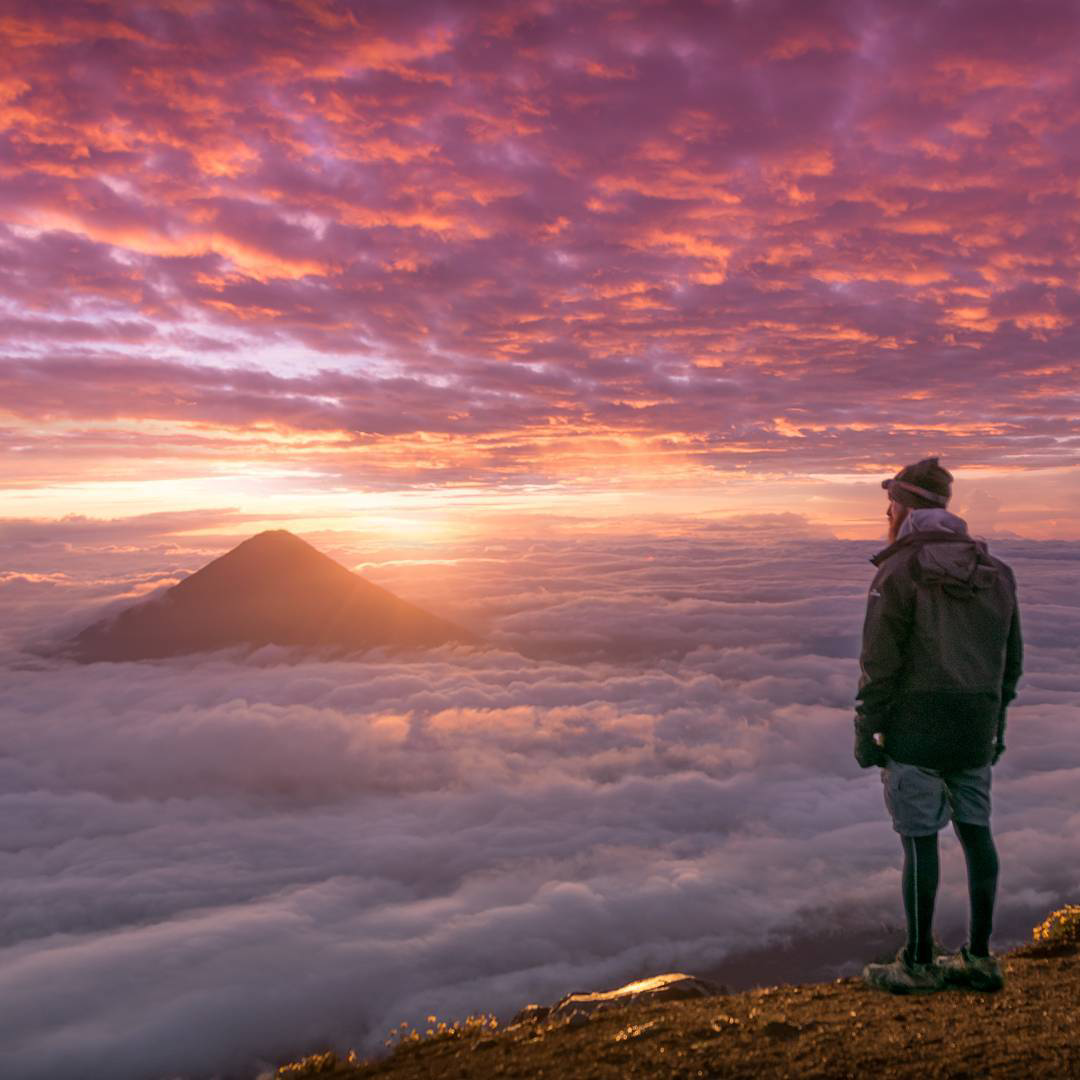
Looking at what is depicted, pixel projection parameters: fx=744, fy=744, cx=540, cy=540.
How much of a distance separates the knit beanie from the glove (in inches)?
63.4

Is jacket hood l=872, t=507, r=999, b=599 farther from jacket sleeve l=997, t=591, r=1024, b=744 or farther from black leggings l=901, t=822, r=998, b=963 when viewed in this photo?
black leggings l=901, t=822, r=998, b=963

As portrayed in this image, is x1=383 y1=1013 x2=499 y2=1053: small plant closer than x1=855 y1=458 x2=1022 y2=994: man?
No

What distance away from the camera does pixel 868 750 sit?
5016 mm

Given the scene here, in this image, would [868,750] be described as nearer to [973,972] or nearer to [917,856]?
[917,856]

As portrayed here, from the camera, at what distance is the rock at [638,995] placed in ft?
22.8

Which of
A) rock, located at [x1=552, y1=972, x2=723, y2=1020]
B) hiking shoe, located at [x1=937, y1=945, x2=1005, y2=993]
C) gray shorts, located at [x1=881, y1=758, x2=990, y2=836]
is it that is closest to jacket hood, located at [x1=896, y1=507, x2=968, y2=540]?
gray shorts, located at [x1=881, y1=758, x2=990, y2=836]

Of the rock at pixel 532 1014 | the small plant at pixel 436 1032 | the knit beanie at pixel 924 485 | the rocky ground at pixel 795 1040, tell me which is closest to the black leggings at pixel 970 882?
the rocky ground at pixel 795 1040

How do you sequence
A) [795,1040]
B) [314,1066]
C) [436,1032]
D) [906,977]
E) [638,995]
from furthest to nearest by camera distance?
1. [638,995]
2. [436,1032]
3. [314,1066]
4. [906,977]
5. [795,1040]

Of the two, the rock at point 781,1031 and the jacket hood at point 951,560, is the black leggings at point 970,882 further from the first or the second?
the jacket hood at point 951,560

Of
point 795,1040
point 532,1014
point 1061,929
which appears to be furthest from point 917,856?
point 532,1014

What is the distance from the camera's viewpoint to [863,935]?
141375mm

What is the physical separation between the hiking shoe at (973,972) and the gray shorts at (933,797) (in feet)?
3.07

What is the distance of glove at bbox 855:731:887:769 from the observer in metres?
4.97

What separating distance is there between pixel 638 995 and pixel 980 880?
3720 millimetres
